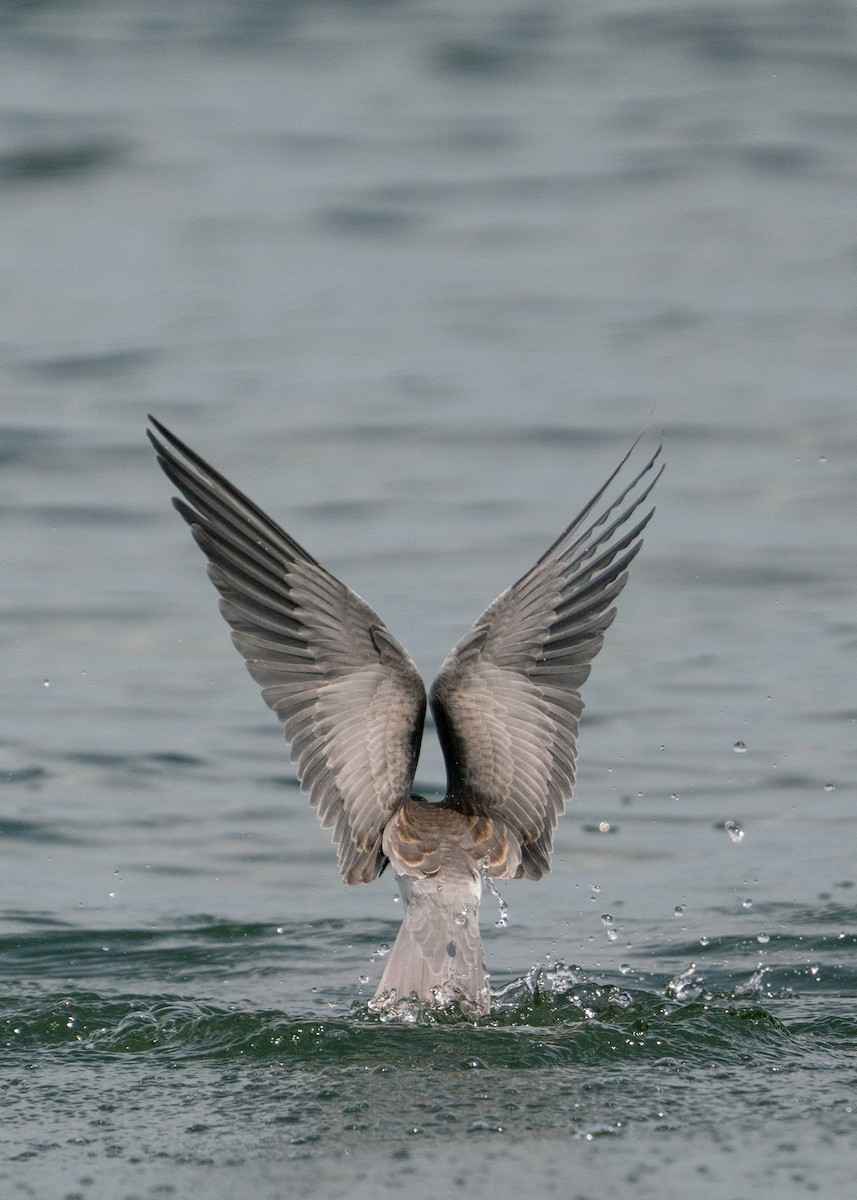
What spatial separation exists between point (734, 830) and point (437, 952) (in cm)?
267

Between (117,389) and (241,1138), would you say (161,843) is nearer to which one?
(241,1138)

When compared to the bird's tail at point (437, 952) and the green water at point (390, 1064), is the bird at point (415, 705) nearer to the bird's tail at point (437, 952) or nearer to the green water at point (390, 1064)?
the bird's tail at point (437, 952)

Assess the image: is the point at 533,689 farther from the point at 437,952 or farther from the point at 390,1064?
the point at 390,1064

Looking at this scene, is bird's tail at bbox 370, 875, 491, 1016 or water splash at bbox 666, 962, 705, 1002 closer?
bird's tail at bbox 370, 875, 491, 1016

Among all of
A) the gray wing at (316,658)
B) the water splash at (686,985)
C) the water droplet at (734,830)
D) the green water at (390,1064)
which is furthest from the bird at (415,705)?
the water droplet at (734,830)

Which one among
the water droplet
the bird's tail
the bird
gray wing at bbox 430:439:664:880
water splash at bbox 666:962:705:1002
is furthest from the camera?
the water droplet

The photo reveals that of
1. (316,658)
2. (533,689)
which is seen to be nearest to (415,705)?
(316,658)

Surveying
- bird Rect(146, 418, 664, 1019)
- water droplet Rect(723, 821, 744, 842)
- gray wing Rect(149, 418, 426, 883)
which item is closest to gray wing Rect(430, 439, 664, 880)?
bird Rect(146, 418, 664, 1019)

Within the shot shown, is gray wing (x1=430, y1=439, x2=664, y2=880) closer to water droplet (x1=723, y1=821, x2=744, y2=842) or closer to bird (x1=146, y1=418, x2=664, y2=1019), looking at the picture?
bird (x1=146, y1=418, x2=664, y2=1019)

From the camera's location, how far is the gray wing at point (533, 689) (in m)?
6.62

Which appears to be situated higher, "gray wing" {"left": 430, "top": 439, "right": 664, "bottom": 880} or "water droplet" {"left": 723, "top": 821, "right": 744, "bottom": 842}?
"gray wing" {"left": 430, "top": 439, "right": 664, "bottom": 880}

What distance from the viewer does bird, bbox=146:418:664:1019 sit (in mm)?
6410

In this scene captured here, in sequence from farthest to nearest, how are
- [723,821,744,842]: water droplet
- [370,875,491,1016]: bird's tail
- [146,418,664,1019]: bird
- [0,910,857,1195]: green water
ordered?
[723,821,744,842]: water droplet, [146,418,664,1019]: bird, [370,875,491,1016]: bird's tail, [0,910,857,1195]: green water

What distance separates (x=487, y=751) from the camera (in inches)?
264
